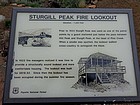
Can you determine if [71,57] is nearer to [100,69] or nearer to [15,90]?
[100,69]

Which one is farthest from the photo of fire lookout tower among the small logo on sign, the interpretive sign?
the small logo on sign

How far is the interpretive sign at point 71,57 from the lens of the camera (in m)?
3.95

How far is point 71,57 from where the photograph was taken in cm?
Result: 417

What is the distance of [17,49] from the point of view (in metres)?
4.19

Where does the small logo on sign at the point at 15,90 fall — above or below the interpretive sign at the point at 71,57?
below

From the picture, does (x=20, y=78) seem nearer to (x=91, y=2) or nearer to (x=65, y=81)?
(x=65, y=81)

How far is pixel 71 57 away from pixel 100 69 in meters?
0.38

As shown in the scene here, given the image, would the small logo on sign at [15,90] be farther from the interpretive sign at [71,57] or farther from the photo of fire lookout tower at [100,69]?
the photo of fire lookout tower at [100,69]

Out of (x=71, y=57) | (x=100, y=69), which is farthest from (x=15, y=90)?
(x=100, y=69)

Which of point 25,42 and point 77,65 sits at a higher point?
point 25,42

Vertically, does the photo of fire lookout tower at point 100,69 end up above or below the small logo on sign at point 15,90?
above

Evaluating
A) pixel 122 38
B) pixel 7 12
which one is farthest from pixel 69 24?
pixel 7 12

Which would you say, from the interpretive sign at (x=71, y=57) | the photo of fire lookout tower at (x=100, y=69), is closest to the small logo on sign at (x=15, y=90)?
the interpretive sign at (x=71, y=57)

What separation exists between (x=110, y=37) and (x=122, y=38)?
15cm
